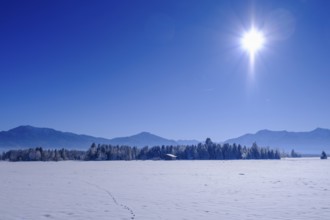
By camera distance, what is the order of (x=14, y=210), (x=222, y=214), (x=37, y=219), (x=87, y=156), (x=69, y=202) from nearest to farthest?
(x=37, y=219) → (x=222, y=214) → (x=14, y=210) → (x=69, y=202) → (x=87, y=156)

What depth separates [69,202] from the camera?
2402 centimetres

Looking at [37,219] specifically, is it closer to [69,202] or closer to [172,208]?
[69,202]

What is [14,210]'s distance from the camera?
20.7 metres

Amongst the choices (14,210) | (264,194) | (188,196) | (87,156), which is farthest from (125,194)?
(87,156)

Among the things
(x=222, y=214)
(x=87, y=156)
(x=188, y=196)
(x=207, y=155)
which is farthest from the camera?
(x=207, y=155)

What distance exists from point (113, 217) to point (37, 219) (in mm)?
4115

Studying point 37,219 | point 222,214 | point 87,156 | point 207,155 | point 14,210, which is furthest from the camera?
point 207,155

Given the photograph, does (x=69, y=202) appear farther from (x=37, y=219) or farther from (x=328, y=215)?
(x=328, y=215)

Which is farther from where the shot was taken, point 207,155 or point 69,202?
point 207,155

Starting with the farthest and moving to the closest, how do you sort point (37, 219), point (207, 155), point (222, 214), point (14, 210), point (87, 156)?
point (207, 155)
point (87, 156)
point (14, 210)
point (222, 214)
point (37, 219)

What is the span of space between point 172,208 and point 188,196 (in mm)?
5928

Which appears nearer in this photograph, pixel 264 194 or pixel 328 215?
pixel 328 215

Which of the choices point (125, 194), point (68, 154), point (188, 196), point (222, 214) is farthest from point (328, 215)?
point (68, 154)

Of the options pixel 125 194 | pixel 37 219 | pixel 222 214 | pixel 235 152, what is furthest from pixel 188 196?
pixel 235 152
